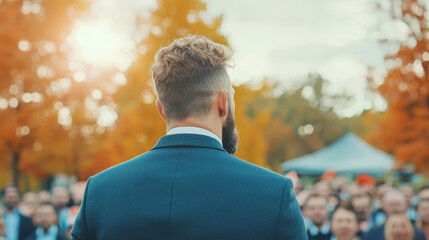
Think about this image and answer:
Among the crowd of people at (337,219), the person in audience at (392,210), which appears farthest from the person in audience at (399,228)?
the person in audience at (392,210)

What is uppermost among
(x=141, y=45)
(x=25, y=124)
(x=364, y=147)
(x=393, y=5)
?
(x=393, y=5)

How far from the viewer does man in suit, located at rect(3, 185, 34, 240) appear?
8.63 metres

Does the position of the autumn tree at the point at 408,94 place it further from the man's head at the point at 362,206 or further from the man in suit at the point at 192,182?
the man in suit at the point at 192,182

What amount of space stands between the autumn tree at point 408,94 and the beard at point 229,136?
2222cm

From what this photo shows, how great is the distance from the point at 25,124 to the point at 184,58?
1699 centimetres

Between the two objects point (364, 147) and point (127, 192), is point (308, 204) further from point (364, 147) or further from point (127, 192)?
point (364, 147)

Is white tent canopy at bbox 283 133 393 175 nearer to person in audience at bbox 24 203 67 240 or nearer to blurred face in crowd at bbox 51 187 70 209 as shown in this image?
blurred face in crowd at bbox 51 187 70 209

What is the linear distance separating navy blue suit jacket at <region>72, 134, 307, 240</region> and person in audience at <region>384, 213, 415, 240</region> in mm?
4809

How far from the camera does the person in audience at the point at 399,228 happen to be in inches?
237

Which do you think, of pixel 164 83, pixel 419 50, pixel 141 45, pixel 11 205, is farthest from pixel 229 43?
pixel 419 50

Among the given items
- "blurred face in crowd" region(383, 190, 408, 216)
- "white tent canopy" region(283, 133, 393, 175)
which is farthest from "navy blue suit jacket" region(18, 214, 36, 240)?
"white tent canopy" region(283, 133, 393, 175)

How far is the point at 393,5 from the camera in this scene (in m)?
25.4

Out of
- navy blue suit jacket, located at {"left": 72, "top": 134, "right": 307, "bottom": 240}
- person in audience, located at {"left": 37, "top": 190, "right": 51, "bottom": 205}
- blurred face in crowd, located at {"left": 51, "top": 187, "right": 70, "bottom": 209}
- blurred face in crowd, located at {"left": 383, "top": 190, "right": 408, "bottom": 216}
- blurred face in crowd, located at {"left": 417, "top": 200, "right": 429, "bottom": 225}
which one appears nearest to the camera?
navy blue suit jacket, located at {"left": 72, "top": 134, "right": 307, "bottom": 240}

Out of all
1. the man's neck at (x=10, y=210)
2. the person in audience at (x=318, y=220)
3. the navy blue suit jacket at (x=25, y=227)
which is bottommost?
the navy blue suit jacket at (x=25, y=227)
